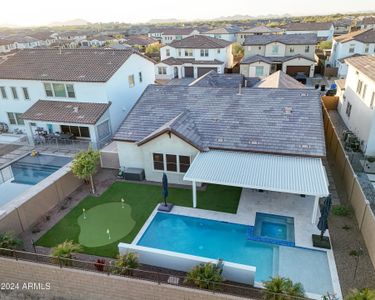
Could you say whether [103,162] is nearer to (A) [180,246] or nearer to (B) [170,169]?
(B) [170,169]

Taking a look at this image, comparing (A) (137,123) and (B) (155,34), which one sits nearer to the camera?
(A) (137,123)

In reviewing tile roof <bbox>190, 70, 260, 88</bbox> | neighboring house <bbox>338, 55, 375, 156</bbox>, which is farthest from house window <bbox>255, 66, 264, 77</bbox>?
neighboring house <bbox>338, 55, 375, 156</bbox>

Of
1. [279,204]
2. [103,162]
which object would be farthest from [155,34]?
[279,204]

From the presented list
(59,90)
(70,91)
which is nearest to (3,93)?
(59,90)

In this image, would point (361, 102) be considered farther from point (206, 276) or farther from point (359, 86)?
point (206, 276)

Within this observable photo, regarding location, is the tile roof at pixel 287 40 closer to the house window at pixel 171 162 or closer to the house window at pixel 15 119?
the house window at pixel 15 119

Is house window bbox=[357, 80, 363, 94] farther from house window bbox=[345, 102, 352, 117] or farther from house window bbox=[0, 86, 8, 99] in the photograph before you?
house window bbox=[0, 86, 8, 99]
